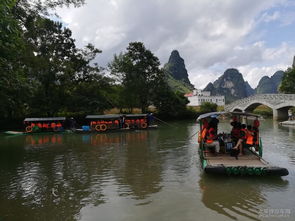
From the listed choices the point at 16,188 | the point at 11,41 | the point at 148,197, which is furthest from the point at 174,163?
the point at 11,41

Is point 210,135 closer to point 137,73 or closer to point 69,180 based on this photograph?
point 69,180

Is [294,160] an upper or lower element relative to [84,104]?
lower

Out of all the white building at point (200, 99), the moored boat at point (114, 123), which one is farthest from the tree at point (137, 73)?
the white building at point (200, 99)

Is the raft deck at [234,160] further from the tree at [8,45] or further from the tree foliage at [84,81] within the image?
the tree foliage at [84,81]

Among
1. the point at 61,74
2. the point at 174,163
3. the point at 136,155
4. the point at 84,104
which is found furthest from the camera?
the point at 84,104

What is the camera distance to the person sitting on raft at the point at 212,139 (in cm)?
1260

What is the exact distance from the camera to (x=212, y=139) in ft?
42.5

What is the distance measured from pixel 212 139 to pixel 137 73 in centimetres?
4122

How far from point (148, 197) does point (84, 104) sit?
34.9 meters

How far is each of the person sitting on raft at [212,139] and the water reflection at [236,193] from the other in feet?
5.37

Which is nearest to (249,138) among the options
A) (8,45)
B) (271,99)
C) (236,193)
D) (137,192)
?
(236,193)

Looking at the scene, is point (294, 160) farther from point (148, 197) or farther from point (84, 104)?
point (84, 104)

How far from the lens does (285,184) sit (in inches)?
394

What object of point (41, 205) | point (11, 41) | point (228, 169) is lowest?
point (41, 205)
